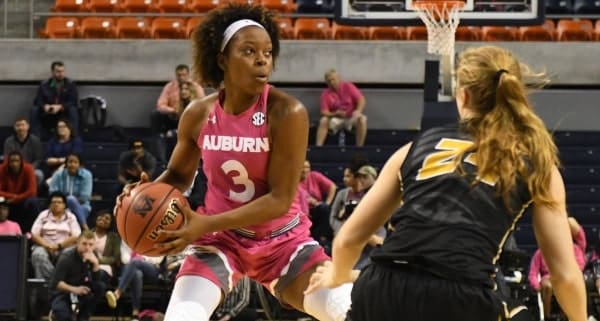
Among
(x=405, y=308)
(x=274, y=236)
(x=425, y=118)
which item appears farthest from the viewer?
(x=425, y=118)

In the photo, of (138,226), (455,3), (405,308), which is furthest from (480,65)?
(455,3)

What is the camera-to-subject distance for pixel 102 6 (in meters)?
18.0

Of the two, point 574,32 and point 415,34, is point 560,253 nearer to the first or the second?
point 415,34

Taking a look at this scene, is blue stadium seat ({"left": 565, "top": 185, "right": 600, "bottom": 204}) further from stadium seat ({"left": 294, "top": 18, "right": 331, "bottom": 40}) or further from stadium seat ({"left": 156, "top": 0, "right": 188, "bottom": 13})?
stadium seat ({"left": 156, "top": 0, "right": 188, "bottom": 13})

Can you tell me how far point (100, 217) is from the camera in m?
12.1

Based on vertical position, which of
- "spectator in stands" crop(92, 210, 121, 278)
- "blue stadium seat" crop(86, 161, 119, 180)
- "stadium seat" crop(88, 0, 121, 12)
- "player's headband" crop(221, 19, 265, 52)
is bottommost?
"spectator in stands" crop(92, 210, 121, 278)

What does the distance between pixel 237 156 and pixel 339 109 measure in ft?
33.9

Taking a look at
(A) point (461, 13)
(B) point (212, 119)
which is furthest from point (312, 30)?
(B) point (212, 119)

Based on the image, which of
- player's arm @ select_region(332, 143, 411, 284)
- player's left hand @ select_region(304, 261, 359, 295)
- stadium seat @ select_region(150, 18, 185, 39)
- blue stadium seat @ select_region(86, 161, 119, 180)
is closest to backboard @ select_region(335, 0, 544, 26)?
blue stadium seat @ select_region(86, 161, 119, 180)

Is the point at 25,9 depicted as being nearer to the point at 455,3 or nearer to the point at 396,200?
the point at 455,3

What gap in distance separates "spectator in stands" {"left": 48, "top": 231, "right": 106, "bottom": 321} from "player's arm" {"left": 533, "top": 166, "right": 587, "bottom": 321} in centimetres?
Answer: 821

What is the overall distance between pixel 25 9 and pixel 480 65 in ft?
50.3

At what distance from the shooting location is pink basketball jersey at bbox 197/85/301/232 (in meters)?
5.23

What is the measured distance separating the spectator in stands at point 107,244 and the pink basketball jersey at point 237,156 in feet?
22.4
